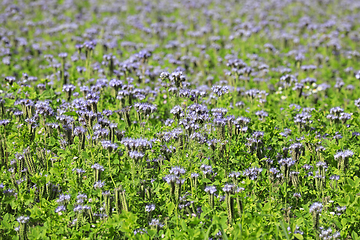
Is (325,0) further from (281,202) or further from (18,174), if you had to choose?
(18,174)

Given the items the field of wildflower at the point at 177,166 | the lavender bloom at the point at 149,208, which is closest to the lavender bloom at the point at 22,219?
the field of wildflower at the point at 177,166

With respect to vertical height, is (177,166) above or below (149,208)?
above

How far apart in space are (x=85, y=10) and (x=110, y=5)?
1.39 m

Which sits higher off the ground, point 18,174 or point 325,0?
point 325,0

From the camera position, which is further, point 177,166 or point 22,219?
point 177,166

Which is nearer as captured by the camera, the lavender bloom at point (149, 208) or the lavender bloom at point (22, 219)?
the lavender bloom at point (22, 219)

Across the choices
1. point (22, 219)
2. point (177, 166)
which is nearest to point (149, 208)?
point (177, 166)

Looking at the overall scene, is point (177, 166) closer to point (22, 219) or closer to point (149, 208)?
point (149, 208)

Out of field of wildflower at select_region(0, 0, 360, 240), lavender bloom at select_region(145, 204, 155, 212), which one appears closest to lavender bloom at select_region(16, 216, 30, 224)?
field of wildflower at select_region(0, 0, 360, 240)

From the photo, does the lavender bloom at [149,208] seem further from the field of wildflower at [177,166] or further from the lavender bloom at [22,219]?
the lavender bloom at [22,219]

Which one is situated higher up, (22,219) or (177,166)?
(177,166)

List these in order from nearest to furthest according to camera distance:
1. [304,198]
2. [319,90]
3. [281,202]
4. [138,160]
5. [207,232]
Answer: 1. [207,232]
2. [138,160]
3. [281,202]
4. [304,198]
5. [319,90]

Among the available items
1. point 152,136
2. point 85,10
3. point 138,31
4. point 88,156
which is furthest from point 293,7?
point 88,156

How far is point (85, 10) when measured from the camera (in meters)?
16.9
